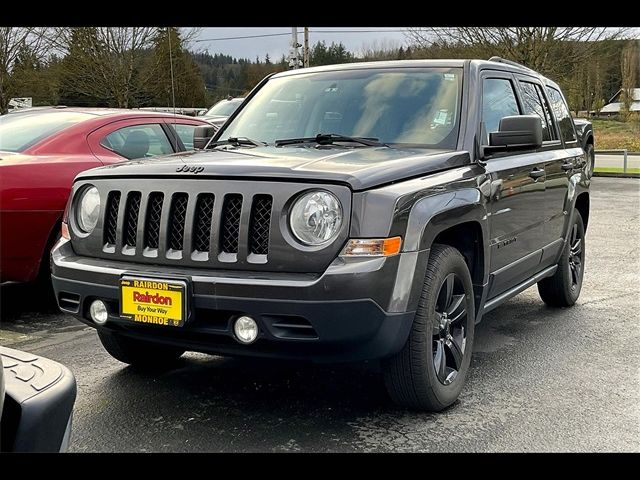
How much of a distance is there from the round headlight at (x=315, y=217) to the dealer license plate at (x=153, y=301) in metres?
0.55

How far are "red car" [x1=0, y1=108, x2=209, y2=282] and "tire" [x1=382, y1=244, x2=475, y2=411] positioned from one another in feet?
9.79

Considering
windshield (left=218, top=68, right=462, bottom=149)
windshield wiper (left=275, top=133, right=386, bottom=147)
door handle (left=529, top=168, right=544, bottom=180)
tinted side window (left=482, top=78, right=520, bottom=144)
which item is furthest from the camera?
door handle (left=529, top=168, right=544, bottom=180)

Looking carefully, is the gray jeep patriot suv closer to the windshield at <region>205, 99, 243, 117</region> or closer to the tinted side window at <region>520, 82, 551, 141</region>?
the tinted side window at <region>520, 82, 551, 141</region>

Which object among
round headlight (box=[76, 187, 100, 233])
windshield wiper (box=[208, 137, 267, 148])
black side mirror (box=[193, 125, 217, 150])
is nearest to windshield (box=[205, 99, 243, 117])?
black side mirror (box=[193, 125, 217, 150])

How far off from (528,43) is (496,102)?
19657mm

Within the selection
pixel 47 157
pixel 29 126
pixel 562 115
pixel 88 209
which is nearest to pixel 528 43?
pixel 562 115

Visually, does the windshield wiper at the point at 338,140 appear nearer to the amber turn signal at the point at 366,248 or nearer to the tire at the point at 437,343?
the tire at the point at 437,343

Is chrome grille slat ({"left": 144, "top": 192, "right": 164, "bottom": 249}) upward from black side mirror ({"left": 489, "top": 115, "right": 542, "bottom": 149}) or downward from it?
downward

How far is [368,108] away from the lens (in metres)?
4.20

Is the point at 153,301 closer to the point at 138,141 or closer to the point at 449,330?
the point at 449,330

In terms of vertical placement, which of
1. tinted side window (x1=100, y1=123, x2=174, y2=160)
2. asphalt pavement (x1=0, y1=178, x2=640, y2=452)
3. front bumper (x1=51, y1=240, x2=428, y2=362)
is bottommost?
asphalt pavement (x1=0, y1=178, x2=640, y2=452)

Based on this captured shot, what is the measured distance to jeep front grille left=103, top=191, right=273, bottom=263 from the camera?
3027 millimetres

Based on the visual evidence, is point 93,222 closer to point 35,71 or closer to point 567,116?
point 567,116
